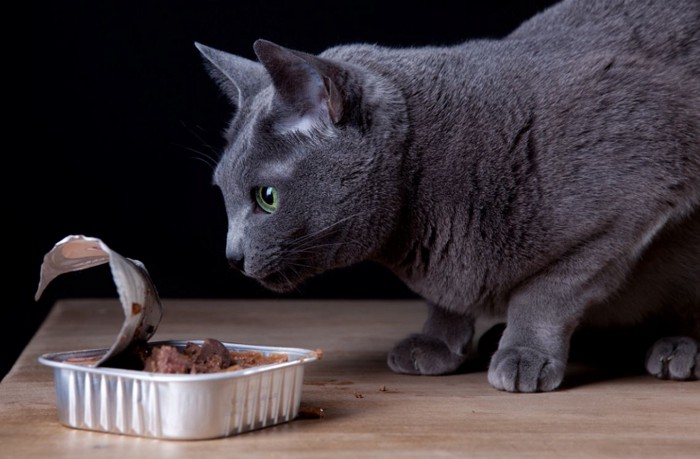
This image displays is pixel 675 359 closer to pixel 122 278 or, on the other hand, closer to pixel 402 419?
pixel 402 419

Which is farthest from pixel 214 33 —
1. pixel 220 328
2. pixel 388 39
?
pixel 220 328

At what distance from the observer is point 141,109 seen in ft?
8.82

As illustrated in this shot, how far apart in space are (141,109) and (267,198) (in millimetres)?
1106

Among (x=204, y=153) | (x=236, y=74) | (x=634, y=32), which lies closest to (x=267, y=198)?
(x=236, y=74)

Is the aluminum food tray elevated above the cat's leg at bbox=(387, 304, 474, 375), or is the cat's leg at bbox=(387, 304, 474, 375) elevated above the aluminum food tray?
the cat's leg at bbox=(387, 304, 474, 375)

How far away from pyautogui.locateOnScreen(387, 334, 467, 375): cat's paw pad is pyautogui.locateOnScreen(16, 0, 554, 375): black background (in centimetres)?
96

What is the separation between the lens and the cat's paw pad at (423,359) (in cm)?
184

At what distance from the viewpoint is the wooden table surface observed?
136 cm

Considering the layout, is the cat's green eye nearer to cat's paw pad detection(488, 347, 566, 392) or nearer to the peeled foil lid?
the peeled foil lid

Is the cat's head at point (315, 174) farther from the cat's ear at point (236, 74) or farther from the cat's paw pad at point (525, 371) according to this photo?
the cat's paw pad at point (525, 371)

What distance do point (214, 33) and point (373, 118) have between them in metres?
1.07

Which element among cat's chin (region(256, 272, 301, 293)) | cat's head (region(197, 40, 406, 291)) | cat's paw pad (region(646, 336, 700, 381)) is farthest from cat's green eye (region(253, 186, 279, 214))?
cat's paw pad (region(646, 336, 700, 381))

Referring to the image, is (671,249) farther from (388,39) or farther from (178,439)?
(388,39)

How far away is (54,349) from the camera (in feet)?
6.67
